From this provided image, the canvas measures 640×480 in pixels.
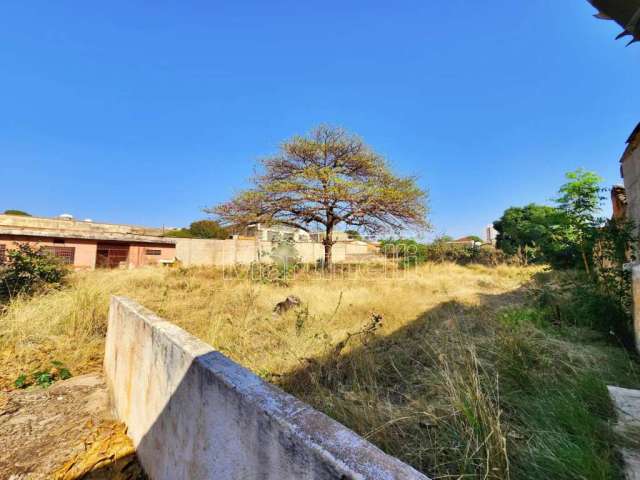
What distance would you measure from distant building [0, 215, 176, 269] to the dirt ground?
1000cm

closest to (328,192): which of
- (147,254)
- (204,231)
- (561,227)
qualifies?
(561,227)

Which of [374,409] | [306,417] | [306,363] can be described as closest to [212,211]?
[306,363]

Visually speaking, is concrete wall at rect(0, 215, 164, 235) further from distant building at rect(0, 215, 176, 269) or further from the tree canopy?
the tree canopy

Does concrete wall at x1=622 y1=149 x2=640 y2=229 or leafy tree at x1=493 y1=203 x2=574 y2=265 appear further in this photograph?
leafy tree at x1=493 y1=203 x2=574 y2=265

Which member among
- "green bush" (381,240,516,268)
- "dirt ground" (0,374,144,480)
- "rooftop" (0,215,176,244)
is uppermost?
"rooftop" (0,215,176,244)

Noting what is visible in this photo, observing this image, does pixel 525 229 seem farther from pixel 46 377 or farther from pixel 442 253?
pixel 46 377

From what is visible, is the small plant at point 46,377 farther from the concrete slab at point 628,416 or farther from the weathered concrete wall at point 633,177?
the weathered concrete wall at point 633,177

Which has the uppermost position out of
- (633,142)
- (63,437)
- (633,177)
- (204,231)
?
(204,231)

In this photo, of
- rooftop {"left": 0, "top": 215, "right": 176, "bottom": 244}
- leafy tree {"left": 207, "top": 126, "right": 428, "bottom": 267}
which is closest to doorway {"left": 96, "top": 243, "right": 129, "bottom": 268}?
rooftop {"left": 0, "top": 215, "right": 176, "bottom": 244}

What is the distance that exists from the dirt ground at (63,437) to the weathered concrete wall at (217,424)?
0.16 meters

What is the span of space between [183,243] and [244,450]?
17.9 metres

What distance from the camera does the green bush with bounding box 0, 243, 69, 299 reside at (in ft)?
17.7

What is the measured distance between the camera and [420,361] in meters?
2.96

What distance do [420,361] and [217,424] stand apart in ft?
7.85
